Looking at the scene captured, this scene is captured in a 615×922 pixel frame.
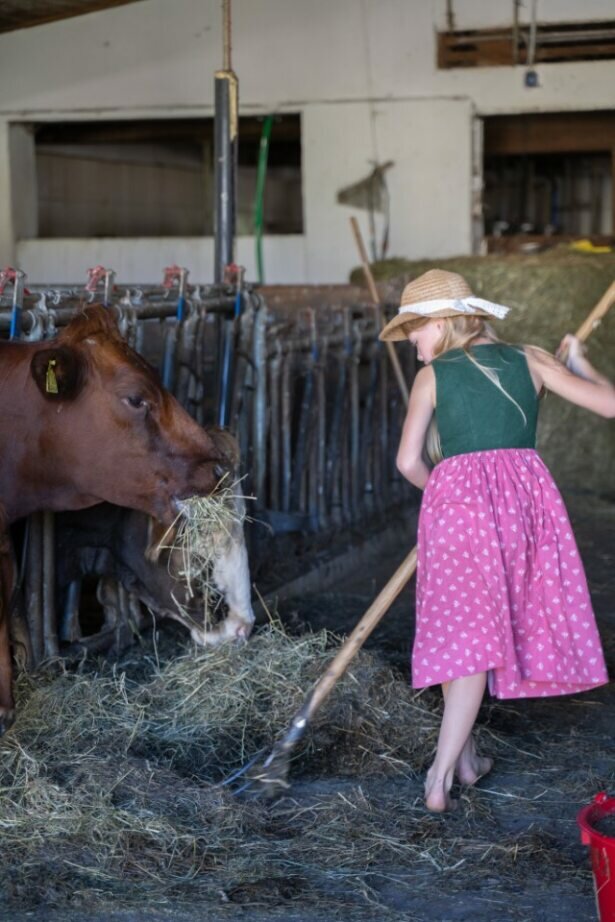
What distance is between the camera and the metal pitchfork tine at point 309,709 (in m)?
3.70

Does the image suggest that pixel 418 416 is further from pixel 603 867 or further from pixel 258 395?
pixel 258 395

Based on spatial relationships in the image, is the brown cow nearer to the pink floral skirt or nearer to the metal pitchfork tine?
the metal pitchfork tine

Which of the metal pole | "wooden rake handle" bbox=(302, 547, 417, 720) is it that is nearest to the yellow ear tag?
"wooden rake handle" bbox=(302, 547, 417, 720)

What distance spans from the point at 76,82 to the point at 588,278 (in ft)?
14.7

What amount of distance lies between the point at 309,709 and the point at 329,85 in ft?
24.0

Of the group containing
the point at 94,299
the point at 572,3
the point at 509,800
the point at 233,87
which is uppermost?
the point at 572,3

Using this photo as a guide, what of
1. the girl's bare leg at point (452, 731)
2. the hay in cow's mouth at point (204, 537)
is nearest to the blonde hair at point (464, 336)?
the girl's bare leg at point (452, 731)

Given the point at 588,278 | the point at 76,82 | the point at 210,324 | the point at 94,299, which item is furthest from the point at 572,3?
the point at 94,299

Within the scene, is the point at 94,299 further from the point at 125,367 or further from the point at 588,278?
the point at 588,278

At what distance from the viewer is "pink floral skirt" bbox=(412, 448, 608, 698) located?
3541 mm

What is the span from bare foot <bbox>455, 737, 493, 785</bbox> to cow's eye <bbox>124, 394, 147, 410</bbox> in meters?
1.36

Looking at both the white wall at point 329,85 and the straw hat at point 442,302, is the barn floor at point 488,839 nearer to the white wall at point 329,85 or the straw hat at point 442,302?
the straw hat at point 442,302

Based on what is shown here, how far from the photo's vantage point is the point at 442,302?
11.8ft

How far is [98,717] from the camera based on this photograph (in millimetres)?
4051
